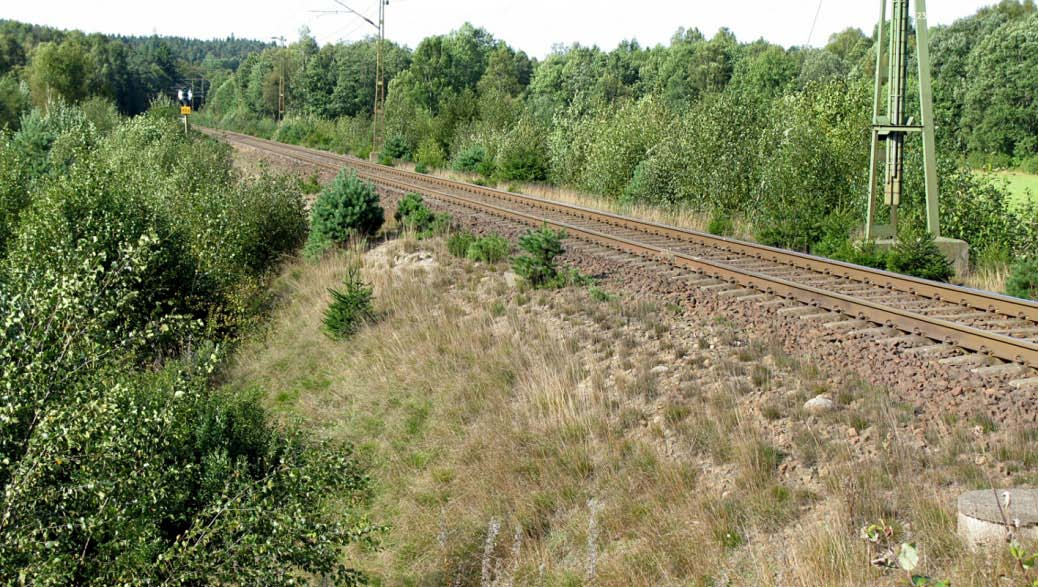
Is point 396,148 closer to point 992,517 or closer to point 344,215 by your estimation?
point 344,215

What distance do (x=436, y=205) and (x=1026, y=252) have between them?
523 inches

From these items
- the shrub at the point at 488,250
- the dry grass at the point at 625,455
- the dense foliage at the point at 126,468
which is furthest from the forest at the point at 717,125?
the dense foliage at the point at 126,468

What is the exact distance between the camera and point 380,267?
15.6m

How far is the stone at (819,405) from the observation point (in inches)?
280

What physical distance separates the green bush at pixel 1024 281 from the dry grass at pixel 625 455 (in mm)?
5173

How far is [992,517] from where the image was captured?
15.6 ft

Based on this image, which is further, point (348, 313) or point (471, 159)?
point (471, 159)

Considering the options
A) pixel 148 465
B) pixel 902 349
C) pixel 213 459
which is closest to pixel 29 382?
pixel 148 465

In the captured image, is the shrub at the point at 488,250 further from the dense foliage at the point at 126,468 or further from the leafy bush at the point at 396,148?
the leafy bush at the point at 396,148

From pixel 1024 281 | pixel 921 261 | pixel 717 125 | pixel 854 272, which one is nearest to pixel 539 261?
pixel 854 272

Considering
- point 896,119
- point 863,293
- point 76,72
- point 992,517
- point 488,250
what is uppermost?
point 76,72

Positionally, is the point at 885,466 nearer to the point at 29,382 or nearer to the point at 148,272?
the point at 29,382

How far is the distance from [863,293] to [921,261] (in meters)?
2.40

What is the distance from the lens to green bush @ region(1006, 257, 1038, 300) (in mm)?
11719
